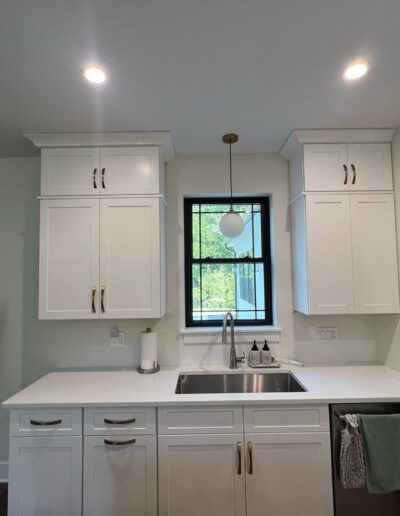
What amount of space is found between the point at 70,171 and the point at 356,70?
186 cm

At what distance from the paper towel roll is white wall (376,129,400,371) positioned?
5.75ft

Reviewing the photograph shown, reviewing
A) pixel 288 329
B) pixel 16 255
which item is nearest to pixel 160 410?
pixel 288 329

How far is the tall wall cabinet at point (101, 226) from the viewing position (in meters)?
2.06

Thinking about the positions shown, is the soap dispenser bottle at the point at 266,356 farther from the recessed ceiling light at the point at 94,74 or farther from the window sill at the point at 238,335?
the recessed ceiling light at the point at 94,74

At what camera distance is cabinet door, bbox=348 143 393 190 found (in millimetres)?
2119

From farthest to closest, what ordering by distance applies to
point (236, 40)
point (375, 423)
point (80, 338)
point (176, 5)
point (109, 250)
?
point (80, 338)
point (109, 250)
point (375, 423)
point (236, 40)
point (176, 5)

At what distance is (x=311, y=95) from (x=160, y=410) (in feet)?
6.61

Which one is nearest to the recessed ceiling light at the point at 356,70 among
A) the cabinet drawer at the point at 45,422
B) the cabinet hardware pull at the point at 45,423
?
the cabinet drawer at the point at 45,422

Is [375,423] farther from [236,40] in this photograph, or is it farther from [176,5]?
[176,5]

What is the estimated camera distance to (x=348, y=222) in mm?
2105

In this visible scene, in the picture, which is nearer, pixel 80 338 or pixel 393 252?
pixel 393 252

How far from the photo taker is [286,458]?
5.50ft

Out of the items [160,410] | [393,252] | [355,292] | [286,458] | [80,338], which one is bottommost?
[286,458]

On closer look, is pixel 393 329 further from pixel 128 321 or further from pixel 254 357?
pixel 128 321
